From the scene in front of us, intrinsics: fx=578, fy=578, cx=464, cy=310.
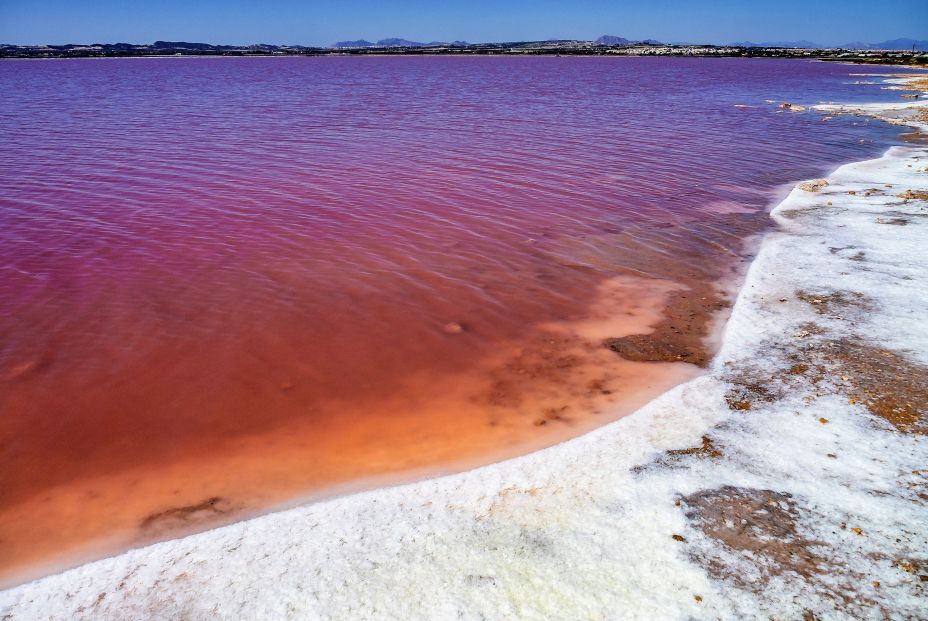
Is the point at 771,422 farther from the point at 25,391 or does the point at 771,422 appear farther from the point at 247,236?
the point at 247,236

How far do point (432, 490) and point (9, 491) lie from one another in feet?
10.8

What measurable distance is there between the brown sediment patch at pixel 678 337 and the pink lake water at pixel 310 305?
7.1 inches

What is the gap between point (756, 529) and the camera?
3.73m

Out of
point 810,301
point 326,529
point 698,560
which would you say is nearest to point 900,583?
point 698,560

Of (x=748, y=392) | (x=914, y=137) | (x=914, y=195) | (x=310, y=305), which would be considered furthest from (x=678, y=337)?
(x=914, y=137)

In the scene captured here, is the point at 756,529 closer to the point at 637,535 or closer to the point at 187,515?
the point at 637,535

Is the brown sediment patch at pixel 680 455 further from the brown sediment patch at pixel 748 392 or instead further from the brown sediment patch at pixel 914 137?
the brown sediment patch at pixel 914 137

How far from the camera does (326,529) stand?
3.93 meters

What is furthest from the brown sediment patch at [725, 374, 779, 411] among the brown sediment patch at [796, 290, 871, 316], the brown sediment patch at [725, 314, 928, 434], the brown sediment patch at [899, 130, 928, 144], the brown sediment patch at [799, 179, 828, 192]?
the brown sediment patch at [899, 130, 928, 144]

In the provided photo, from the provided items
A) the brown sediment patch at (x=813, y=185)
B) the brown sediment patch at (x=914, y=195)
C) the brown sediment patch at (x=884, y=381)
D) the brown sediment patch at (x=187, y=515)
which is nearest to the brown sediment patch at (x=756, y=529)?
the brown sediment patch at (x=884, y=381)

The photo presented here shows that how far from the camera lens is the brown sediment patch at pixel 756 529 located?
3434 mm

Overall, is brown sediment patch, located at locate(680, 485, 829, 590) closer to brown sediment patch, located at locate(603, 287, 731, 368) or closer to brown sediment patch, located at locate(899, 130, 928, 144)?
brown sediment patch, located at locate(603, 287, 731, 368)

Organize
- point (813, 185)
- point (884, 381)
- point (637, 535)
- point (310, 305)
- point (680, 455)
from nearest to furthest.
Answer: point (637, 535) < point (680, 455) < point (884, 381) < point (310, 305) < point (813, 185)

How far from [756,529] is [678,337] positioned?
320cm
